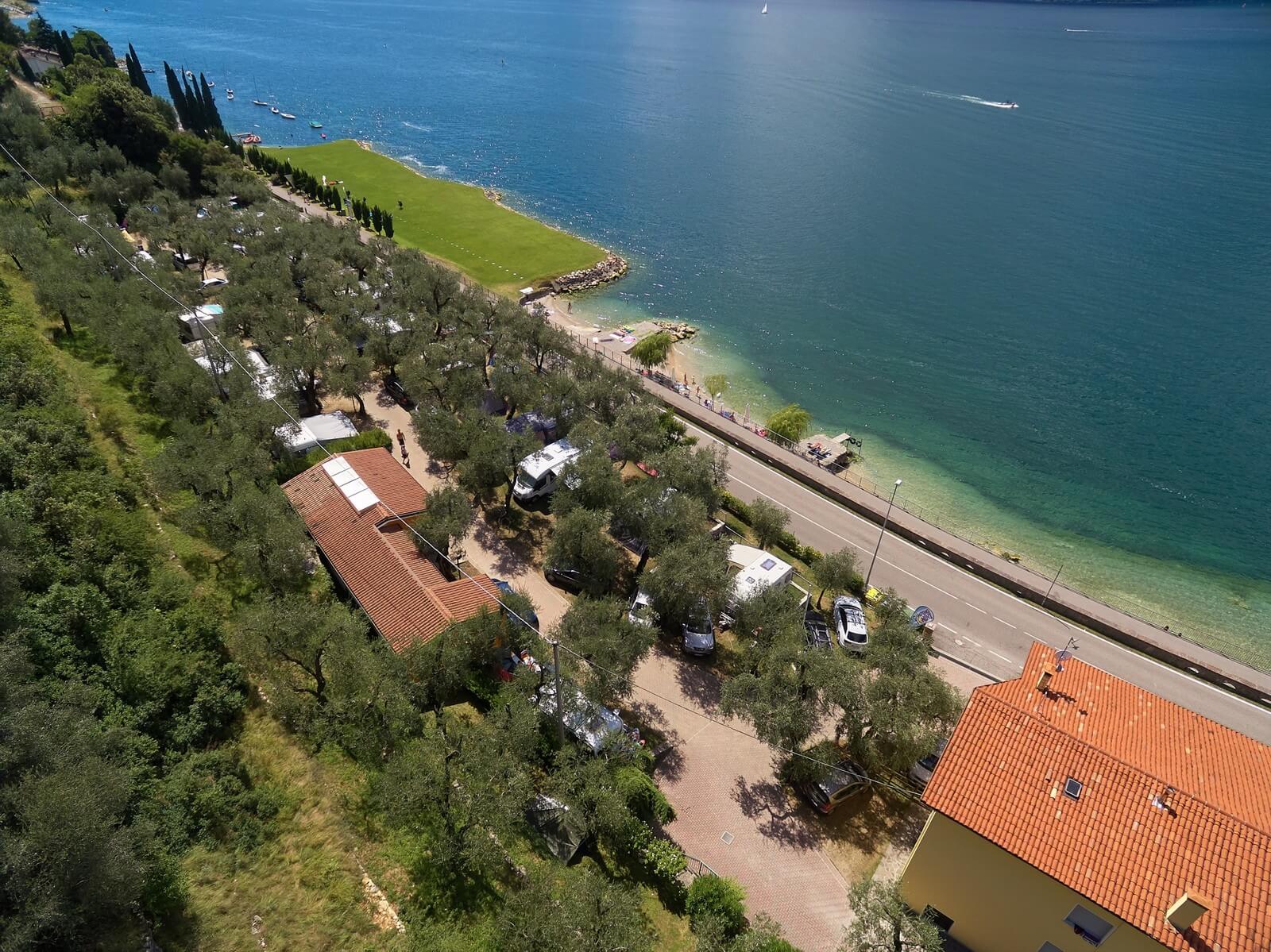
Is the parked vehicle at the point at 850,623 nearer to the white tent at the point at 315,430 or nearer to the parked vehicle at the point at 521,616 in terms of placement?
the parked vehicle at the point at 521,616

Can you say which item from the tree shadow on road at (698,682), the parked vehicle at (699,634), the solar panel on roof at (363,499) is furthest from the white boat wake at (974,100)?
the solar panel on roof at (363,499)

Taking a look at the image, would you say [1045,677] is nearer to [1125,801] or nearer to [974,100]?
[1125,801]

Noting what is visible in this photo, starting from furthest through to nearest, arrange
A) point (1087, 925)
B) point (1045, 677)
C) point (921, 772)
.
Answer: point (921, 772) → point (1045, 677) → point (1087, 925)

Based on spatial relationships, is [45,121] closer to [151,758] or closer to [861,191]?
[151,758]

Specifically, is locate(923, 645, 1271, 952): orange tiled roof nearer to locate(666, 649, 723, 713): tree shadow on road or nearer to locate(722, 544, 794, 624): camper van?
locate(666, 649, 723, 713): tree shadow on road

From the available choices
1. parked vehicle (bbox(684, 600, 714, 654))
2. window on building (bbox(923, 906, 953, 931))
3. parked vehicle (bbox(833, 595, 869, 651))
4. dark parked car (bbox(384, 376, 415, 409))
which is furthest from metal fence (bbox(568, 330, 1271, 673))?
window on building (bbox(923, 906, 953, 931))

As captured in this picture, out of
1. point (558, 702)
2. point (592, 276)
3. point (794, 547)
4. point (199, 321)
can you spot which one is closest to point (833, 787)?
point (558, 702)
